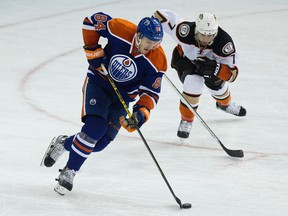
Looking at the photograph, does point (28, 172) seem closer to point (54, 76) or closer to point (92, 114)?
point (92, 114)

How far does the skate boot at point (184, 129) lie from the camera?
5852 mm

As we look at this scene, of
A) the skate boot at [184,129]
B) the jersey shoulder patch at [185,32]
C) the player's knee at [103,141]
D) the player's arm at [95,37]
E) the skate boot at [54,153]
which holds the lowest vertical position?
the skate boot at [184,129]

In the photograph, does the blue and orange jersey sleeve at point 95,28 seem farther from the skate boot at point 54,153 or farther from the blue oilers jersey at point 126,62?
the skate boot at point 54,153

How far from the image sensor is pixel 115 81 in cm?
491

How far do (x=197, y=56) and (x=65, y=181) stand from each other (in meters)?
1.76

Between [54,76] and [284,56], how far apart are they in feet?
8.14

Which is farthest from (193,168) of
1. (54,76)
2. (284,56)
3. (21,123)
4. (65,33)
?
(65,33)

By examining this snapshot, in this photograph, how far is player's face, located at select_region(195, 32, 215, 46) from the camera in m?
5.59

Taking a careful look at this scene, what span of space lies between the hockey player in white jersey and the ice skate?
146 centimetres

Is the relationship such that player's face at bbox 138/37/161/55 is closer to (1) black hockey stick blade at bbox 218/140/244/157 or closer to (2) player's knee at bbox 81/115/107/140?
(2) player's knee at bbox 81/115/107/140

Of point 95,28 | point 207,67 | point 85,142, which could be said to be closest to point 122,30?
point 95,28

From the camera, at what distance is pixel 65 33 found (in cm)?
912

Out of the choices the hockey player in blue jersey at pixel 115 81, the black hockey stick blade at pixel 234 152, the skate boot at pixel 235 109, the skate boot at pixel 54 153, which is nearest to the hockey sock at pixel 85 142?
the hockey player in blue jersey at pixel 115 81

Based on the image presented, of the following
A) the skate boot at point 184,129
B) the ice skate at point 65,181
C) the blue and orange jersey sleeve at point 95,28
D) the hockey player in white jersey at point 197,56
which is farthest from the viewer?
the skate boot at point 184,129
